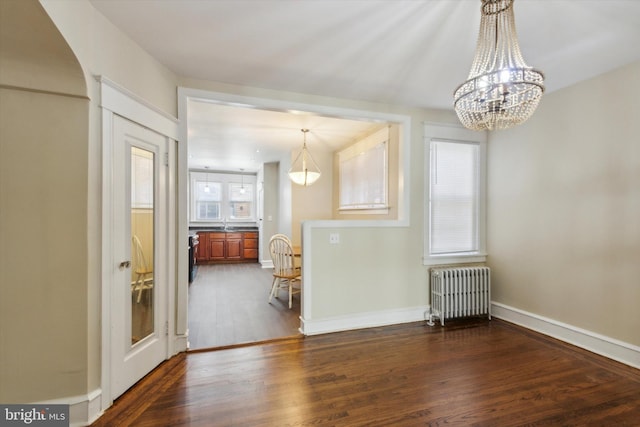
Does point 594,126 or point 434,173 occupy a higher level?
point 594,126

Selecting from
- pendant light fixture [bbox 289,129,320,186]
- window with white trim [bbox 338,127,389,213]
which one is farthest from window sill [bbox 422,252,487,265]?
pendant light fixture [bbox 289,129,320,186]

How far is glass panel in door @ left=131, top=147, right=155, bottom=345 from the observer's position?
7.09ft

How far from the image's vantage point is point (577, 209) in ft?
9.12

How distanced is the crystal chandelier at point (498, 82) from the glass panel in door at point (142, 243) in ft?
7.67

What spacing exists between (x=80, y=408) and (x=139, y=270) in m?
0.90

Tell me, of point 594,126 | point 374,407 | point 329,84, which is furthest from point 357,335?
point 594,126

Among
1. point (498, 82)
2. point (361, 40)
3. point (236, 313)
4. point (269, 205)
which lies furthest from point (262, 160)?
point (498, 82)

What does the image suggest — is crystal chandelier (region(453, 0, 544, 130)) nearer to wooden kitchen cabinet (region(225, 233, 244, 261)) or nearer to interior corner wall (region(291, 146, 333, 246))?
interior corner wall (region(291, 146, 333, 246))

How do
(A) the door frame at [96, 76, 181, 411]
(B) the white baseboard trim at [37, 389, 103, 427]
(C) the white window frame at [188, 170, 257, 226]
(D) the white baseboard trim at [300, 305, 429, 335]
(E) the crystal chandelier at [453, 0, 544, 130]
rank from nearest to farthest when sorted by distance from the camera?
(E) the crystal chandelier at [453, 0, 544, 130] → (B) the white baseboard trim at [37, 389, 103, 427] → (A) the door frame at [96, 76, 181, 411] → (D) the white baseboard trim at [300, 305, 429, 335] → (C) the white window frame at [188, 170, 257, 226]

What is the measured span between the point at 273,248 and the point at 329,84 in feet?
8.14

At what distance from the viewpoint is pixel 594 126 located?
2672mm

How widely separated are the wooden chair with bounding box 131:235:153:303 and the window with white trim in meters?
2.90

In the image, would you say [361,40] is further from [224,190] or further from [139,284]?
[224,190]

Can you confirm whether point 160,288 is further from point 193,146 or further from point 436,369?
point 193,146
